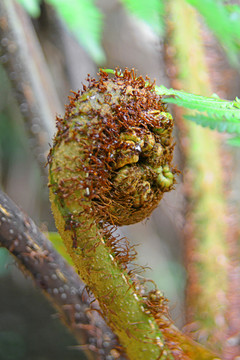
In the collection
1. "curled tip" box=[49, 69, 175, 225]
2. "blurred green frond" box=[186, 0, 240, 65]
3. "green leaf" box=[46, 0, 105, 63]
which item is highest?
"blurred green frond" box=[186, 0, 240, 65]

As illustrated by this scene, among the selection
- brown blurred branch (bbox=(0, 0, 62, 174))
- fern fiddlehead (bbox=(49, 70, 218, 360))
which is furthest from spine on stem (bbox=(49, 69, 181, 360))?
brown blurred branch (bbox=(0, 0, 62, 174))

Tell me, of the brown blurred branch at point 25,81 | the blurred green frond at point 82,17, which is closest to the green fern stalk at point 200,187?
the brown blurred branch at point 25,81

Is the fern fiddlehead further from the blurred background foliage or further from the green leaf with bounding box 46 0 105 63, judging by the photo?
the blurred background foliage

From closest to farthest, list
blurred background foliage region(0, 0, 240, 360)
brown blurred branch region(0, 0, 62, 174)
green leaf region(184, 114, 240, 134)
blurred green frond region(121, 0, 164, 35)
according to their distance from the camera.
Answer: green leaf region(184, 114, 240, 134) → blurred green frond region(121, 0, 164, 35) → brown blurred branch region(0, 0, 62, 174) → blurred background foliage region(0, 0, 240, 360)

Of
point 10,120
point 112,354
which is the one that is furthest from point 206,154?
point 10,120

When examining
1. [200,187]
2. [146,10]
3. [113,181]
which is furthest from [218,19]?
[200,187]

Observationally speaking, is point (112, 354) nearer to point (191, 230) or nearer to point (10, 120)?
point (191, 230)

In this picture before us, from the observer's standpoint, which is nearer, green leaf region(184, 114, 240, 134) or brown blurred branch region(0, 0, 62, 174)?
green leaf region(184, 114, 240, 134)

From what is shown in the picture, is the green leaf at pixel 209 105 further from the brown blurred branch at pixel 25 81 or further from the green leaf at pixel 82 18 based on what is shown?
the brown blurred branch at pixel 25 81
